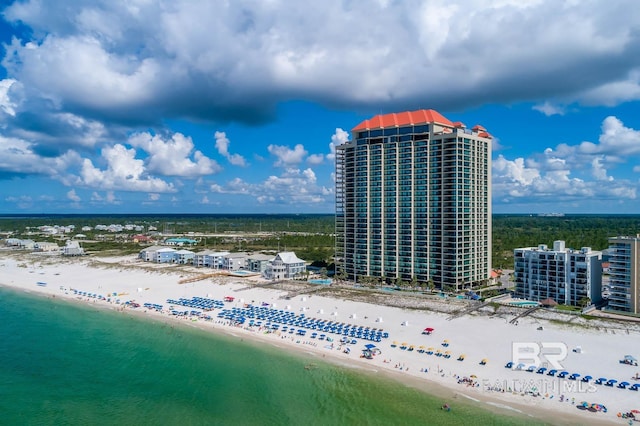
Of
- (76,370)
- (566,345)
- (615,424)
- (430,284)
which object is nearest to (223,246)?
(430,284)

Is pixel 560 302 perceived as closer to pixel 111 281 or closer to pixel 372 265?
pixel 372 265

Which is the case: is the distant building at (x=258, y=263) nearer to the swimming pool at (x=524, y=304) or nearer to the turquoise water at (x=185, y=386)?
the turquoise water at (x=185, y=386)

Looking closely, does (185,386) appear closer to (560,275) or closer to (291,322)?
(291,322)

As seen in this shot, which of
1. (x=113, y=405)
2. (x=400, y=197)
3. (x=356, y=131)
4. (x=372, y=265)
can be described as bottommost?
(x=113, y=405)

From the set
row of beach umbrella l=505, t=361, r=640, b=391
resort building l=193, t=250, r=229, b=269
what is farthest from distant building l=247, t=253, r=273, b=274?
row of beach umbrella l=505, t=361, r=640, b=391

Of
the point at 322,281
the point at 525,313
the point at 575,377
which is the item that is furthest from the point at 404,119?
the point at 575,377

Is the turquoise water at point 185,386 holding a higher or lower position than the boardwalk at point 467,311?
lower
